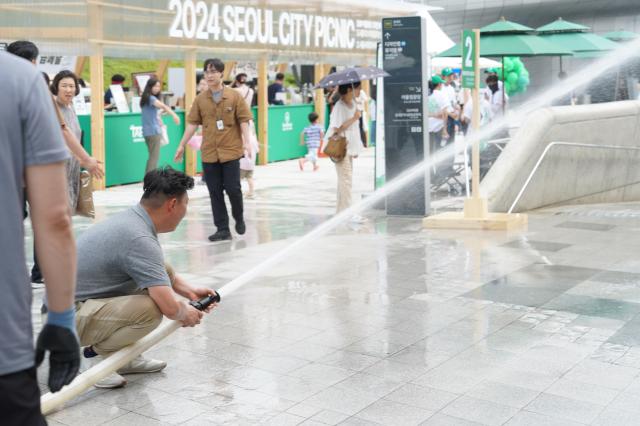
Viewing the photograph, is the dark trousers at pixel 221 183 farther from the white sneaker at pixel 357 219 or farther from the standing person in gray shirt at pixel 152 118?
the standing person in gray shirt at pixel 152 118

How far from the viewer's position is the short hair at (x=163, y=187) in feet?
16.4

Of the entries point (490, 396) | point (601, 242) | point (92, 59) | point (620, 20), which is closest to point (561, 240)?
point (601, 242)

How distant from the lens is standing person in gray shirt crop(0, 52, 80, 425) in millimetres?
2475

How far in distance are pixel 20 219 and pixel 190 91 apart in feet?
47.0

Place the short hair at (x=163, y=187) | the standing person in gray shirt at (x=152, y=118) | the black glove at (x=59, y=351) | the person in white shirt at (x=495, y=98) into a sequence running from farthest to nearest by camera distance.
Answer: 1. the person in white shirt at (x=495, y=98)
2. the standing person in gray shirt at (x=152, y=118)
3. the short hair at (x=163, y=187)
4. the black glove at (x=59, y=351)

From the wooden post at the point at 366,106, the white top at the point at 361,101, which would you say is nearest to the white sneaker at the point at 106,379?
the white top at the point at 361,101

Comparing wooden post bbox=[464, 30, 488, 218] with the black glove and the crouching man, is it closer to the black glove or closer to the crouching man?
the crouching man

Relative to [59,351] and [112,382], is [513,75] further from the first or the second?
[59,351]

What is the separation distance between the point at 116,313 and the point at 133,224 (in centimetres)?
46

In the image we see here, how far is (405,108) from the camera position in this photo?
11.9m

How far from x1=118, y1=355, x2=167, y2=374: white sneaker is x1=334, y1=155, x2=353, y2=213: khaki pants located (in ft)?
20.8

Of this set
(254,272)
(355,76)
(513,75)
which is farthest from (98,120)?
(513,75)

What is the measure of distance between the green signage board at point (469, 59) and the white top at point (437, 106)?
4852mm

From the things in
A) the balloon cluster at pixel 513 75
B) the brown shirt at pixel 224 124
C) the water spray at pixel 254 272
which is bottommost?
the water spray at pixel 254 272
